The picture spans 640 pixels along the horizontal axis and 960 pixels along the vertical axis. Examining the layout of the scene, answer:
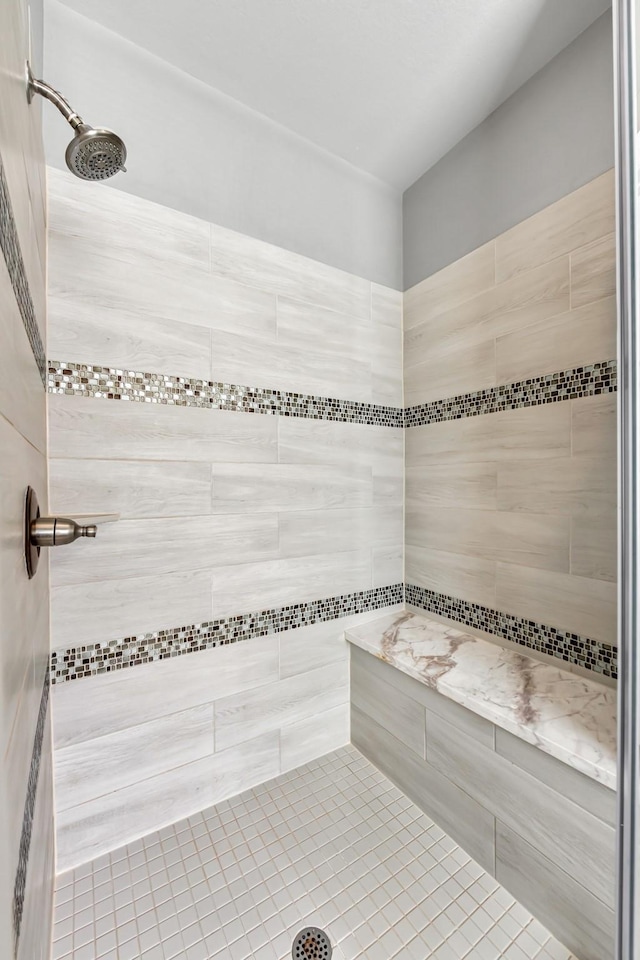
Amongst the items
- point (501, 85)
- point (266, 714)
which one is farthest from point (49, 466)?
point (501, 85)

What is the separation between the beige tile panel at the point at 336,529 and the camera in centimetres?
175

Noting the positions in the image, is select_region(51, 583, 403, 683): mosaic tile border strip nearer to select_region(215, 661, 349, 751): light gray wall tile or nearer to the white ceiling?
select_region(215, 661, 349, 751): light gray wall tile

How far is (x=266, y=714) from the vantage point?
169 cm

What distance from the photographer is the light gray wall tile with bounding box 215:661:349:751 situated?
1.60 metres

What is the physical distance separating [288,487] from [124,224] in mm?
1065

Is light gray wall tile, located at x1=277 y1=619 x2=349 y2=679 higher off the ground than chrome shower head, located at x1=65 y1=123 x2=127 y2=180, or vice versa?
chrome shower head, located at x1=65 y1=123 x2=127 y2=180

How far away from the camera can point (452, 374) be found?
189 cm

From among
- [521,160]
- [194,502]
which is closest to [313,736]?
[194,502]

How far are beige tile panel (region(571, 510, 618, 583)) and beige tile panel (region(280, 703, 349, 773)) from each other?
3.82 feet

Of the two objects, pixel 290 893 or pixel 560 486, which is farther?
pixel 560 486

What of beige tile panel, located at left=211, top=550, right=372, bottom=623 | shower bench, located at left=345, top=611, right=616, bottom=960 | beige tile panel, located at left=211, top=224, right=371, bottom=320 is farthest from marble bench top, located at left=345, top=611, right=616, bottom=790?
beige tile panel, located at left=211, top=224, right=371, bottom=320

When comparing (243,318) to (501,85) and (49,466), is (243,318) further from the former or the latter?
(501,85)

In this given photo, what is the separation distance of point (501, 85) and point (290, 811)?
110 inches

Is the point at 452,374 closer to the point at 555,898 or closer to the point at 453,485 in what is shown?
the point at 453,485
